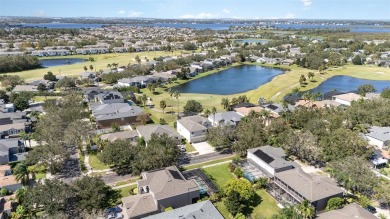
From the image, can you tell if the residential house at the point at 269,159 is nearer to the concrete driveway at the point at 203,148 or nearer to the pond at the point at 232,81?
the concrete driveway at the point at 203,148

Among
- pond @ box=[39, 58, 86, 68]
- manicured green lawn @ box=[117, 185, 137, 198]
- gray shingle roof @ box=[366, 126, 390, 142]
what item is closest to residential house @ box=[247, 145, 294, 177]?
manicured green lawn @ box=[117, 185, 137, 198]

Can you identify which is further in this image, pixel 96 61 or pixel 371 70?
pixel 96 61

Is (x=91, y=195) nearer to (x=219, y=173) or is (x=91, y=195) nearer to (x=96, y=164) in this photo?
(x=96, y=164)

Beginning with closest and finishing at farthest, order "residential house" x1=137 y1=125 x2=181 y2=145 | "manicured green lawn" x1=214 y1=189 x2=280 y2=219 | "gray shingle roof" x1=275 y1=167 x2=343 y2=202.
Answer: "manicured green lawn" x1=214 y1=189 x2=280 y2=219, "gray shingle roof" x1=275 y1=167 x2=343 y2=202, "residential house" x1=137 y1=125 x2=181 y2=145

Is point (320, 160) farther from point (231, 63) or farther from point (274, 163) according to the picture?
point (231, 63)

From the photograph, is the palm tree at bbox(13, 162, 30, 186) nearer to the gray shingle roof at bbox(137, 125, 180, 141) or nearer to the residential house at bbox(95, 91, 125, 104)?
the gray shingle roof at bbox(137, 125, 180, 141)

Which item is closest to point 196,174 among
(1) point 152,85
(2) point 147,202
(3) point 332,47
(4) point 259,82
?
(2) point 147,202

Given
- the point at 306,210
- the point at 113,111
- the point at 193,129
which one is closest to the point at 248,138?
the point at 193,129
